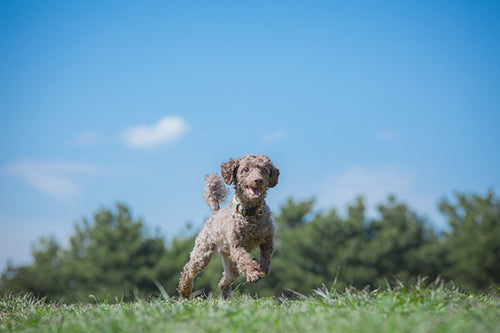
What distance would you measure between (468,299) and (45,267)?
122 feet

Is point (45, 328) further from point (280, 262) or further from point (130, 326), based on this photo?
point (280, 262)

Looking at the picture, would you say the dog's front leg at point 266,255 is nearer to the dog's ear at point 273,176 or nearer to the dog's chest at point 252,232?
the dog's chest at point 252,232

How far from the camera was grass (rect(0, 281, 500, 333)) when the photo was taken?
11.8 ft

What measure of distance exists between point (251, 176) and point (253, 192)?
0.23m

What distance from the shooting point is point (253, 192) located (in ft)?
20.9

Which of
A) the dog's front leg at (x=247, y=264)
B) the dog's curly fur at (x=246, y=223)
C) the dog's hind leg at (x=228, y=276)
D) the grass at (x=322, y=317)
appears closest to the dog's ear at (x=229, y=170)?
the dog's curly fur at (x=246, y=223)

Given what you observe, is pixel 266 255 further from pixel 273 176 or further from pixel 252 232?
pixel 273 176

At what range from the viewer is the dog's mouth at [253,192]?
249 inches

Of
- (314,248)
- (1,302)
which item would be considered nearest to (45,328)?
(1,302)

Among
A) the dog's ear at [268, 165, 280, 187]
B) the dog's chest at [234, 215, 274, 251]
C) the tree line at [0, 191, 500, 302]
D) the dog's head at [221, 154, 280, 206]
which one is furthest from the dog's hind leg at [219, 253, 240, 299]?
the tree line at [0, 191, 500, 302]

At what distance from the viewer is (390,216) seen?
37188 mm

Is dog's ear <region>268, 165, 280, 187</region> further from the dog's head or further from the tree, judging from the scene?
the tree

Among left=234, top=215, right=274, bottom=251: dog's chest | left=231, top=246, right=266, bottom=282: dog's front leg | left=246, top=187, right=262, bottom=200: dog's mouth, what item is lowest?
left=231, top=246, right=266, bottom=282: dog's front leg

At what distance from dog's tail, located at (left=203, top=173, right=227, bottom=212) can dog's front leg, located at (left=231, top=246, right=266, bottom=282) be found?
1762 millimetres
